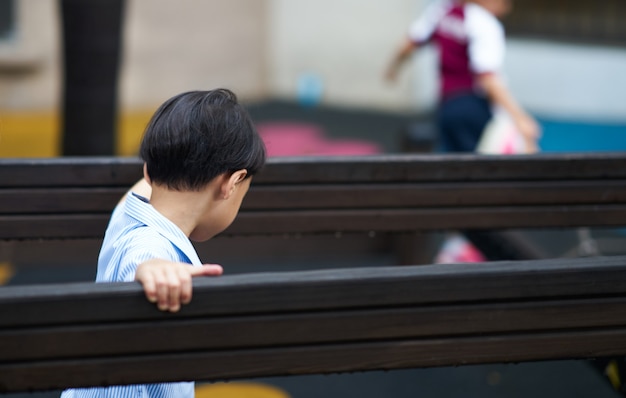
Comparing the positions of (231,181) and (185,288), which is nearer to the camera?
(185,288)

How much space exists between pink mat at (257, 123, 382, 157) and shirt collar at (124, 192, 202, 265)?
6403mm

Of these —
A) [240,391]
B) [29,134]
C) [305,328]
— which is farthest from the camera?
[29,134]

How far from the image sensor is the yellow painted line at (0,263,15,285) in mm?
5322

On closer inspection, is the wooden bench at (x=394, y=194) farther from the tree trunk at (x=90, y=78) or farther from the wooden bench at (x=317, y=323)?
the tree trunk at (x=90, y=78)

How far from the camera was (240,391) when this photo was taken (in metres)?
4.18

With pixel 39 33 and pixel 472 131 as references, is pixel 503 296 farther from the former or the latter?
pixel 39 33

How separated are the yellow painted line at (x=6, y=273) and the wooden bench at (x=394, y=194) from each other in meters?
2.45

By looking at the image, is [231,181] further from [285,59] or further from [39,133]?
[285,59]

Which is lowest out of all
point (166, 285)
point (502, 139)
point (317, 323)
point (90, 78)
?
point (502, 139)

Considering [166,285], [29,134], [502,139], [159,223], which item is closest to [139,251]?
[159,223]

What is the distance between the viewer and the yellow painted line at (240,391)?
13.5 feet

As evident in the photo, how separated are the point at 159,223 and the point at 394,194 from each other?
127 centimetres

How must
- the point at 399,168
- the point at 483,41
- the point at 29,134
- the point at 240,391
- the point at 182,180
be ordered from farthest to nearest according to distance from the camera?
the point at 29,134 < the point at 483,41 < the point at 240,391 < the point at 399,168 < the point at 182,180

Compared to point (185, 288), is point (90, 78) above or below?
below
